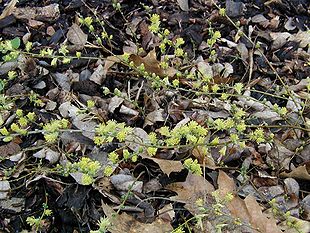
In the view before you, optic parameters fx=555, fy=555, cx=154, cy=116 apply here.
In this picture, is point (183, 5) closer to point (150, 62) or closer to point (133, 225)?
point (150, 62)

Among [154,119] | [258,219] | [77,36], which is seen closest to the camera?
[258,219]

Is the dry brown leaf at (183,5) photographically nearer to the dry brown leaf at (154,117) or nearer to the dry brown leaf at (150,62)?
the dry brown leaf at (150,62)

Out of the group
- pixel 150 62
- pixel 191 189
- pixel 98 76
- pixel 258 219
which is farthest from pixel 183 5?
pixel 258 219

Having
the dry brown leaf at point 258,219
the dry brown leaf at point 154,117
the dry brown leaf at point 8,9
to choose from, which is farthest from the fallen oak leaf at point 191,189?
the dry brown leaf at point 8,9

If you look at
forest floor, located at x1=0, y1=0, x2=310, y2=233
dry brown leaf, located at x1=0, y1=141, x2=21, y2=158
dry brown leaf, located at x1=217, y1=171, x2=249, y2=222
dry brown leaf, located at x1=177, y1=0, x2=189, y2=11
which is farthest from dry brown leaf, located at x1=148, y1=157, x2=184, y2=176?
dry brown leaf, located at x1=177, y1=0, x2=189, y2=11

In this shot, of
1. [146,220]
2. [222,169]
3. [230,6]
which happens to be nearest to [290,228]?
[222,169]
